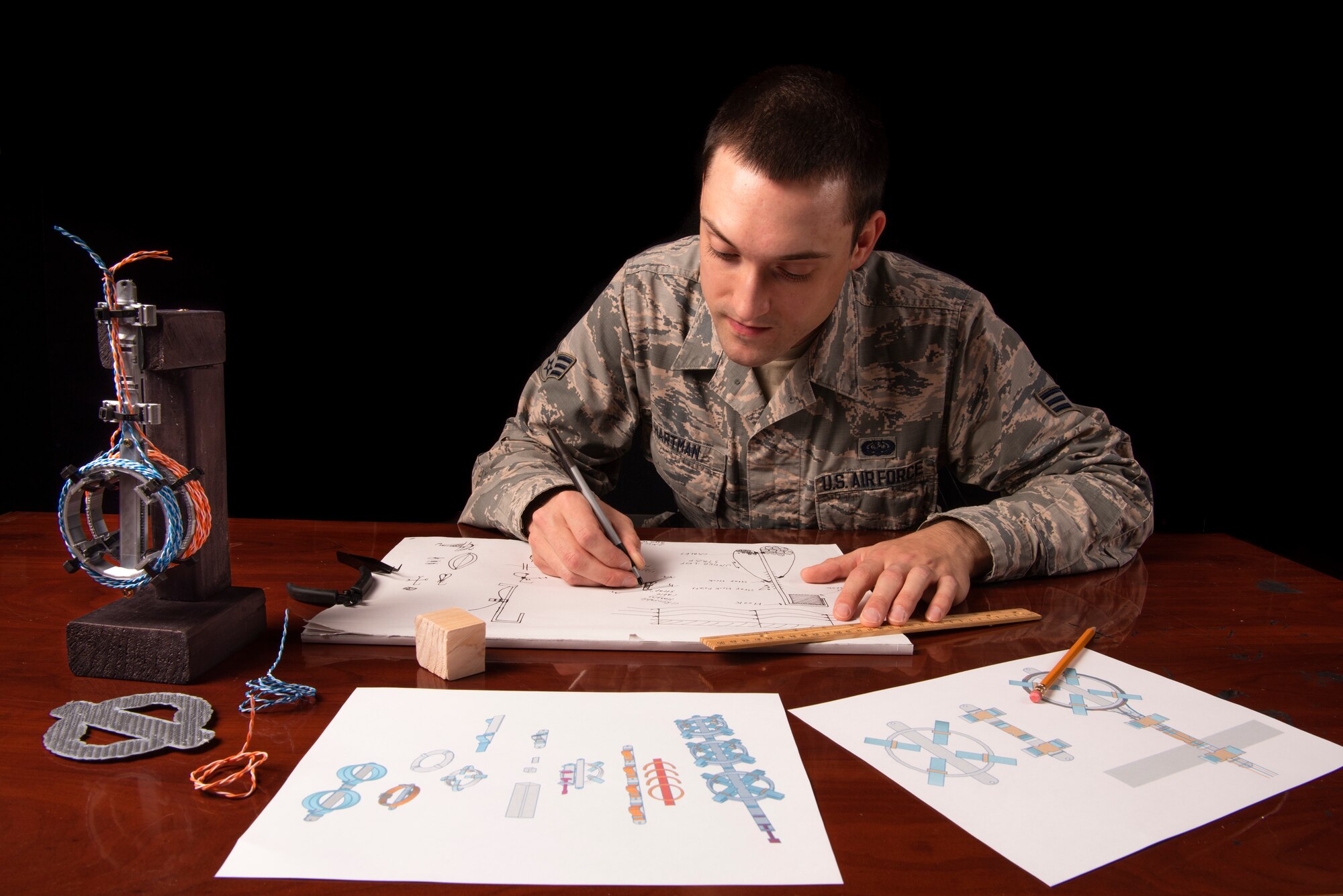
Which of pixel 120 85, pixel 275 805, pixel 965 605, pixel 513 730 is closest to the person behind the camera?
pixel 275 805

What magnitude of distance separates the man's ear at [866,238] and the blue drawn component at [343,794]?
0.95 metres

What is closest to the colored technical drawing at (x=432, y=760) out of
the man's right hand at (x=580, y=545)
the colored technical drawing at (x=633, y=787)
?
the colored technical drawing at (x=633, y=787)

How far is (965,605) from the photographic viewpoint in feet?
3.34

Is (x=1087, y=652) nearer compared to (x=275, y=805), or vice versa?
(x=275, y=805)

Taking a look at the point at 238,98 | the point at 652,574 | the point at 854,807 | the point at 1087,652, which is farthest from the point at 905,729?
the point at 238,98

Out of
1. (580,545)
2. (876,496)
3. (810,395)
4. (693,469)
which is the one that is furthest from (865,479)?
(580,545)

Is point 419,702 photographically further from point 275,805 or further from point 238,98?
point 238,98

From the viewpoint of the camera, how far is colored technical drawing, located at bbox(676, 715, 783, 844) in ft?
1.93

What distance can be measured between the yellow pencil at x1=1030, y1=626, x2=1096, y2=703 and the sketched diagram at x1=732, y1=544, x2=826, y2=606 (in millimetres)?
241

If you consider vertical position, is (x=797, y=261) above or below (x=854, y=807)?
above

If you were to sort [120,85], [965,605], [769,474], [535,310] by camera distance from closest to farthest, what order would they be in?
[965,605] → [769,474] → [120,85] → [535,310]

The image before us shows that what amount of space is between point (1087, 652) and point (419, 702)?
2.00 ft

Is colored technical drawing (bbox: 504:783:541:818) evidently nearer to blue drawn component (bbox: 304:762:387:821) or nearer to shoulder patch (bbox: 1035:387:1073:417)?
blue drawn component (bbox: 304:762:387:821)

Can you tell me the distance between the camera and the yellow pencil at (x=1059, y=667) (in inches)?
30.3
